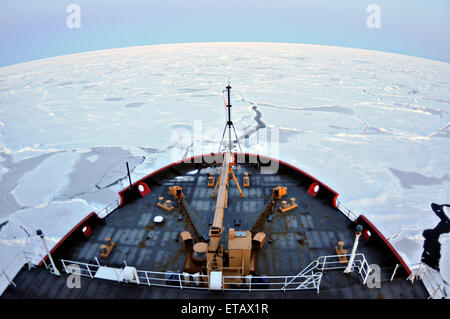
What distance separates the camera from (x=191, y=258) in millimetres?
7805

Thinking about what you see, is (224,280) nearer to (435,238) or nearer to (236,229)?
(236,229)

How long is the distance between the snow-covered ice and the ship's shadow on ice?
0.72 feet

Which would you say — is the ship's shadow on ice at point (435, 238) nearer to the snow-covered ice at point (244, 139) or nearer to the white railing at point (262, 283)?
the snow-covered ice at point (244, 139)

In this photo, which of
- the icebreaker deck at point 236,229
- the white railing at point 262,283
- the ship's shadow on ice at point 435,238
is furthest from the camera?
the ship's shadow on ice at point 435,238

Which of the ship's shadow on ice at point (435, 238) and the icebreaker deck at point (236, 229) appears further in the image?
the ship's shadow on ice at point (435, 238)

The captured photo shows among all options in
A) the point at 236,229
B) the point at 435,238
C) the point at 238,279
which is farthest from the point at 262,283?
the point at 435,238

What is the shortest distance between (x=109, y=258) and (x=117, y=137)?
15.2 metres

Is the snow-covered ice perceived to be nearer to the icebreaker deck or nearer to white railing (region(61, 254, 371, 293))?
the icebreaker deck

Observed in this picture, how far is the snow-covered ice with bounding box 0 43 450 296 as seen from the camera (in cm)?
1296

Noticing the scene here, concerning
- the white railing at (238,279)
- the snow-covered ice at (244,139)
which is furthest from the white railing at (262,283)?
the snow-covered ice at (244,139)

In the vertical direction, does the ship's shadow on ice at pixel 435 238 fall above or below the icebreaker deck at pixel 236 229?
below

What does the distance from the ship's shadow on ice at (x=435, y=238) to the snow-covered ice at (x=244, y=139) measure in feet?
0.72

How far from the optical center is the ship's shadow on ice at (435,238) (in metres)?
9.40
